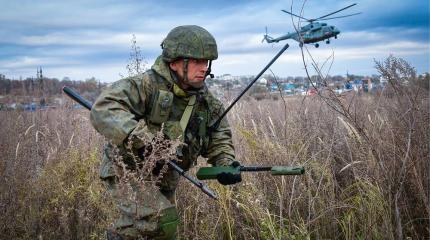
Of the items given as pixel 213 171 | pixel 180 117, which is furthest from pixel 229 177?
pixel 180 117

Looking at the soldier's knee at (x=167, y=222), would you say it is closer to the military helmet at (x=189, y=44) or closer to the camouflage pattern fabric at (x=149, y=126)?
the camouflage pattern fabric at (x=149, y=126)

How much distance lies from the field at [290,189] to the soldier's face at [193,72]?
2.69 ft

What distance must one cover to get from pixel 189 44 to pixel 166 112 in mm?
516

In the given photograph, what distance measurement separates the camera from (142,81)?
2789mm

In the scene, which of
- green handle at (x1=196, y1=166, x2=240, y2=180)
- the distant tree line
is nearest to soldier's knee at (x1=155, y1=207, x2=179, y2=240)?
green handle at (x1=196, y1=166, x2=240, y2=180)

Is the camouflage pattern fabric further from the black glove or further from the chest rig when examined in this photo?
the black glove

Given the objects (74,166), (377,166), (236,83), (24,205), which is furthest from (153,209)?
(236,83)

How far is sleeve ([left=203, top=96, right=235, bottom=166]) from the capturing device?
3152mm

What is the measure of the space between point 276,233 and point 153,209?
3.69 feet

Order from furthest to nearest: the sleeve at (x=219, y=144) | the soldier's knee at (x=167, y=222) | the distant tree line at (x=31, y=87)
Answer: the distant tree line at (x=31, y=87), the sleeve at (x=219, y=144), the soldier's knee at (x=167, y=222)

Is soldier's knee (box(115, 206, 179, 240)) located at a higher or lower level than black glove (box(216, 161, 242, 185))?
lower

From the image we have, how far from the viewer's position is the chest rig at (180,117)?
2.74 metres

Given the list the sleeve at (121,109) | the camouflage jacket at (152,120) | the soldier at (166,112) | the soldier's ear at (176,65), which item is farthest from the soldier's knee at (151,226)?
the soldier's ear at (176,65)

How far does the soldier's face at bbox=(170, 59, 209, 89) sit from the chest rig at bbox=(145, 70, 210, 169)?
0.10 m
